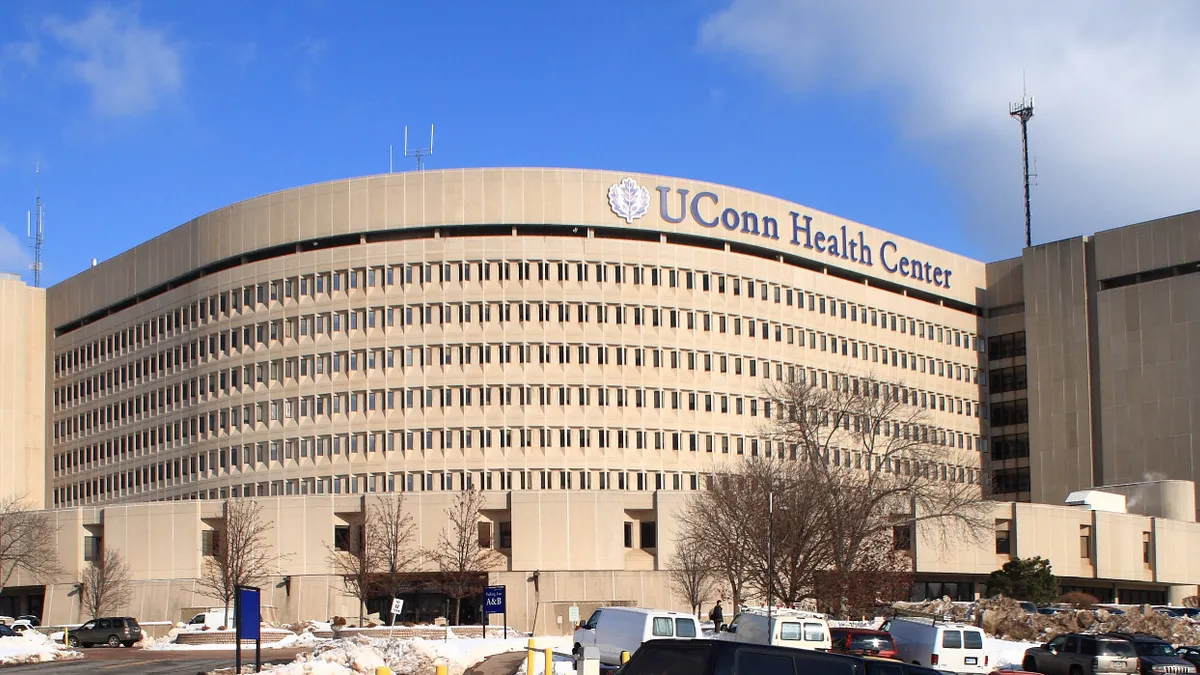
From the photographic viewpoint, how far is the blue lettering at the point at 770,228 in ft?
379

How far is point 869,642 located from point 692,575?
44216mm

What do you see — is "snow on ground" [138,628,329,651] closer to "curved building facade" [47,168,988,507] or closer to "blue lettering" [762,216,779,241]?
"curved building facade" [47,168,988,507]

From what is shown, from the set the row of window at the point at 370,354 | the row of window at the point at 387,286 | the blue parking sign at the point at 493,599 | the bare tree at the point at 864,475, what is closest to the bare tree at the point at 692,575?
the bare tree at the point at 864,475

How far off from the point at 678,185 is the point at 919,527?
106ft

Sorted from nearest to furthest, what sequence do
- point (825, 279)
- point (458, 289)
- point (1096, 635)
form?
point (1096, 635) < point (458, 289) < point (825, 279)

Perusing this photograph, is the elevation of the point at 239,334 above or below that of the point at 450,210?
below

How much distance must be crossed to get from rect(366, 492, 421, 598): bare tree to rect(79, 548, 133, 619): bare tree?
59.6ft

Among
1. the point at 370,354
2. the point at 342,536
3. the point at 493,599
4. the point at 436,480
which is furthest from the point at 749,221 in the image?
the point at 493,599

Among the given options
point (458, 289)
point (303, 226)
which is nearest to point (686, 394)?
point (458, 289)

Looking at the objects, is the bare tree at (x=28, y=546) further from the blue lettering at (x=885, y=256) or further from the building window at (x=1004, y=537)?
the blue lettering at (x=885, y=256)

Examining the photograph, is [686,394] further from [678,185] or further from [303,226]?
[303,226]

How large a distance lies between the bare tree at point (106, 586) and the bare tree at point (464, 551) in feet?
72.6

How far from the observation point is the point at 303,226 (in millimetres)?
110500

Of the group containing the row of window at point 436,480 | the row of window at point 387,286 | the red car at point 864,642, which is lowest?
the red car at point 864,642
